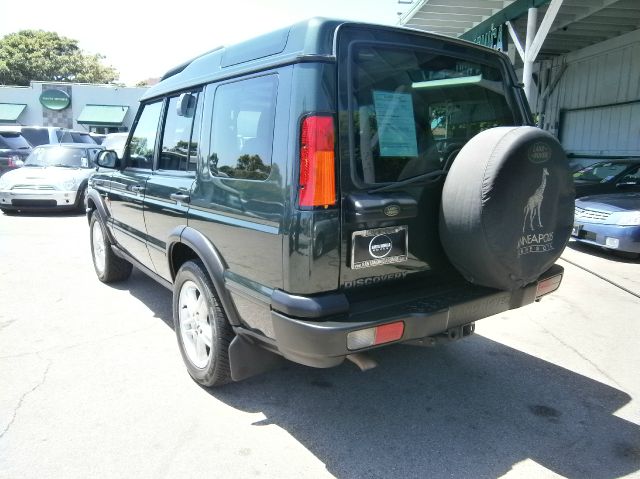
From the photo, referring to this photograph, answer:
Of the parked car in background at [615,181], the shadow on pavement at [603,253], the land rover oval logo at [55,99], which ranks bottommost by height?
→ the shadow on pavement at [603,253]

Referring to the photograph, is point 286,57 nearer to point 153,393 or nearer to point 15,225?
point 153,393

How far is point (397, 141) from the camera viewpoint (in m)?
2.61

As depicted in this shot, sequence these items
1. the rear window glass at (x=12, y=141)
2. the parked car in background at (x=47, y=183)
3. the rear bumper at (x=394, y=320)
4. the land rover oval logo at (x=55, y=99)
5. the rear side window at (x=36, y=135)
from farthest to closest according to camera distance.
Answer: the land rover oval logo at (x=55, y=99), the rear side window at (x=36, y=135), the rear window glass at (x=12, y=141), the parked car in background at (x=47, y=183), the rear bumper at (x=394, y=320)

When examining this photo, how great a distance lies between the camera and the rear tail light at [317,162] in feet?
7.57

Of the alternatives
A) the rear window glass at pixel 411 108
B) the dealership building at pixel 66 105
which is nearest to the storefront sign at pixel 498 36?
the rear window glass at pixel 411 108

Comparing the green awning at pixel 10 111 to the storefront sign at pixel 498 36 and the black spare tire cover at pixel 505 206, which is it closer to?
the storefront sign at pixel 498 36

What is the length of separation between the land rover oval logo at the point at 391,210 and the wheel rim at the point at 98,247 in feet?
12.9

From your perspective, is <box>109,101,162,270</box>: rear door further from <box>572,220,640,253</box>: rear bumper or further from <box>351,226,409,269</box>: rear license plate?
<box>572,220,640,253</box>: rear bumper

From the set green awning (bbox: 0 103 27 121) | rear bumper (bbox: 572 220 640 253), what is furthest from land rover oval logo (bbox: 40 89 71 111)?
rear bumper (bbox: 572 220 640 253)

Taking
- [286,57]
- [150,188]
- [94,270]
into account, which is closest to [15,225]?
[94,270]

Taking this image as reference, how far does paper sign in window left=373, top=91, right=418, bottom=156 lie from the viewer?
255 centimetres

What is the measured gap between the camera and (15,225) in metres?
9.76

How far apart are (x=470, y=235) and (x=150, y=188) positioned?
2443 millimetres

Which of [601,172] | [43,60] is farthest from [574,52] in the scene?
[43,60]
